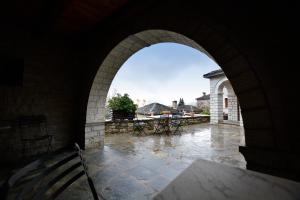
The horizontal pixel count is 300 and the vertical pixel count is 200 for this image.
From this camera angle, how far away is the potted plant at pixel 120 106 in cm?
647

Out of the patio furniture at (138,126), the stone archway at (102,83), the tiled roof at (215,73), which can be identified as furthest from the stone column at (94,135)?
the tiled roof at (215,73)

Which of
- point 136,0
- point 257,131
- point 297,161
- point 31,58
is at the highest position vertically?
point 136,0

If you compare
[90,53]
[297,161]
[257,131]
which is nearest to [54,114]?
[90,53]

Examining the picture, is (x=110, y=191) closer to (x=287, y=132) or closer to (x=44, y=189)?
(x=44, y=189)

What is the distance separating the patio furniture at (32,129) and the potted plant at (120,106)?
9.18ft

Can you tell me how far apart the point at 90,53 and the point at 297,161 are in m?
4.50

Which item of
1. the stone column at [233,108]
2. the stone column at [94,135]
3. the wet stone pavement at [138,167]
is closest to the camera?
the wet stone pavement at [138,167]

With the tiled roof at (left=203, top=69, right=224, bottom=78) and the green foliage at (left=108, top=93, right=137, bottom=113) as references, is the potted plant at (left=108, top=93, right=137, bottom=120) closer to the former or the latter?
the green foliage at (left=108, top=93, right=137, bottom=113)

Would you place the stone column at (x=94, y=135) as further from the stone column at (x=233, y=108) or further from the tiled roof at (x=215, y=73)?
the stone column at (x=233, y=108)

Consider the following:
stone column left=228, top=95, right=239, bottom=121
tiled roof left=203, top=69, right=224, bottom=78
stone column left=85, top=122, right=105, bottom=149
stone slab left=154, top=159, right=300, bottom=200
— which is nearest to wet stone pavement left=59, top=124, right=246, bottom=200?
stone column left=85, top=122, right=105, bottom=149

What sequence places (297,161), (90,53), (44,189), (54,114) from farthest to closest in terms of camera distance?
1. (90,53)
2. (54,114)
3. (297,161)
4. (44,189)

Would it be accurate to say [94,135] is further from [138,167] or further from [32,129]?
[138,167]

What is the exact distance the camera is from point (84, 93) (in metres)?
4.30

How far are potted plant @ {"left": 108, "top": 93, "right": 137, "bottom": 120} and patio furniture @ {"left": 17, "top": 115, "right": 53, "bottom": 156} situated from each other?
2.80 m
